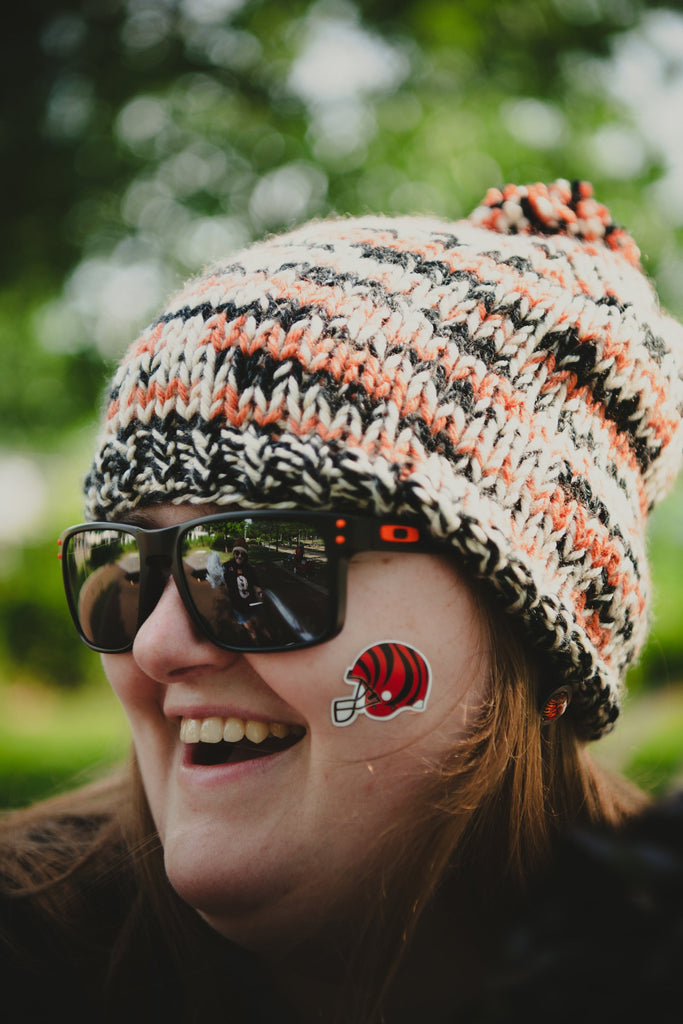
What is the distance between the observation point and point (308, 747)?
1428 mm

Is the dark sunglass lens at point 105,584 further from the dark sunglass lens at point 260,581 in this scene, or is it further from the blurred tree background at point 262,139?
the blurred tree background at point 262,139

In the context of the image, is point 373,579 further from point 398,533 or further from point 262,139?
point 262,139

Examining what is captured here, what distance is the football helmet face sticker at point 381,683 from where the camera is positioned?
1.37 meters

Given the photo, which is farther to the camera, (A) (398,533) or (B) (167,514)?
(B) (167,514)

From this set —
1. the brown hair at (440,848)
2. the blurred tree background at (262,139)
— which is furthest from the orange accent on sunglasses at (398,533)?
the blurred tree background at (262,139)

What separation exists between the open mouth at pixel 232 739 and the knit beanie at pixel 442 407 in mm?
455

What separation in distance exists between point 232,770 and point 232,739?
0.06m

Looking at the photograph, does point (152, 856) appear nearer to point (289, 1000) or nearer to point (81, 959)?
point (81, 959)

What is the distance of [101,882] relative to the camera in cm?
199

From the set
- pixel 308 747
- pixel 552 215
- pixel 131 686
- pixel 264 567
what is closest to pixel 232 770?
pixel 308 747

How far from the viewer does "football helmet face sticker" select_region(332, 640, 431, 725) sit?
4.49 feet

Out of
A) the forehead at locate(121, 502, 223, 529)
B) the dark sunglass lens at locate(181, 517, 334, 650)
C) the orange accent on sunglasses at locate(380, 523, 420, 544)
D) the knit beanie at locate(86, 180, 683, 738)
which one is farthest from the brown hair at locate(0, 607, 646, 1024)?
the forehead at locate(121, 502, 223, 529)

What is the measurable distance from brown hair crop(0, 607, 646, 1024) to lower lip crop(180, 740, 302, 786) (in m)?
0.25

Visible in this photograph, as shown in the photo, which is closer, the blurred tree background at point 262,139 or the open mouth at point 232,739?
the open mouth at point 232,739
